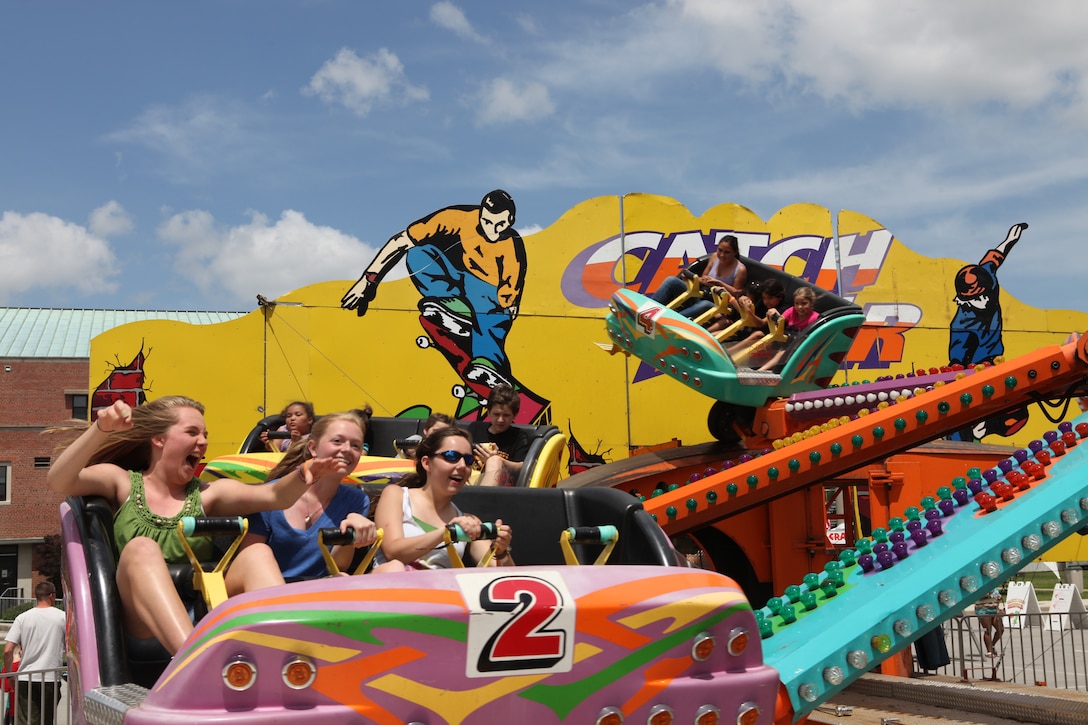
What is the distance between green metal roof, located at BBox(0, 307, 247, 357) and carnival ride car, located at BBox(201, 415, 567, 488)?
72.3 feet

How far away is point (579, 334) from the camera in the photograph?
1280 cm

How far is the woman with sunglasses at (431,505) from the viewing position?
9.57ft

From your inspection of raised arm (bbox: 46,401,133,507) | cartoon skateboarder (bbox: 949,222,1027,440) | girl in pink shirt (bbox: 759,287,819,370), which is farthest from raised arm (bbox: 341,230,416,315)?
raised arm (bbox: 46,401,133,507)

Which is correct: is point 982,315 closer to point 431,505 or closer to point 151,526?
point 431,505

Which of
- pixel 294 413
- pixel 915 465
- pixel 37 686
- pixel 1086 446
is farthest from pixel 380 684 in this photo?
pixel 915 465

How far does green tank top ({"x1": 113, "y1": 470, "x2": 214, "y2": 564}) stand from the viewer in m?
2.78

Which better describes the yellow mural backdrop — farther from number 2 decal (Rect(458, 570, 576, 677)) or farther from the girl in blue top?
number 2 decal (Rect(458, 570, 576, 677))

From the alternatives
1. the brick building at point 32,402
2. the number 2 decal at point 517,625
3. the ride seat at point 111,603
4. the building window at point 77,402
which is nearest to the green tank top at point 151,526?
the ride seat at point 111,603

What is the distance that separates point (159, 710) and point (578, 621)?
818mm

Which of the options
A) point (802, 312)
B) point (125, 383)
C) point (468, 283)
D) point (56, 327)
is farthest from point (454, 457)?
point (56, 327)

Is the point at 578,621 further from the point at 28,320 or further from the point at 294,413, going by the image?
the point at 28,320

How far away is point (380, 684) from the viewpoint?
6.35 feet

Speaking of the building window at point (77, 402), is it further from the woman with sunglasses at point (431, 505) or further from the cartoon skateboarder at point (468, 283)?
the woman with sunglasses at point (431, 505)

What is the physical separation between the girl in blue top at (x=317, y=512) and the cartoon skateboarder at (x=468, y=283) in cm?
904
